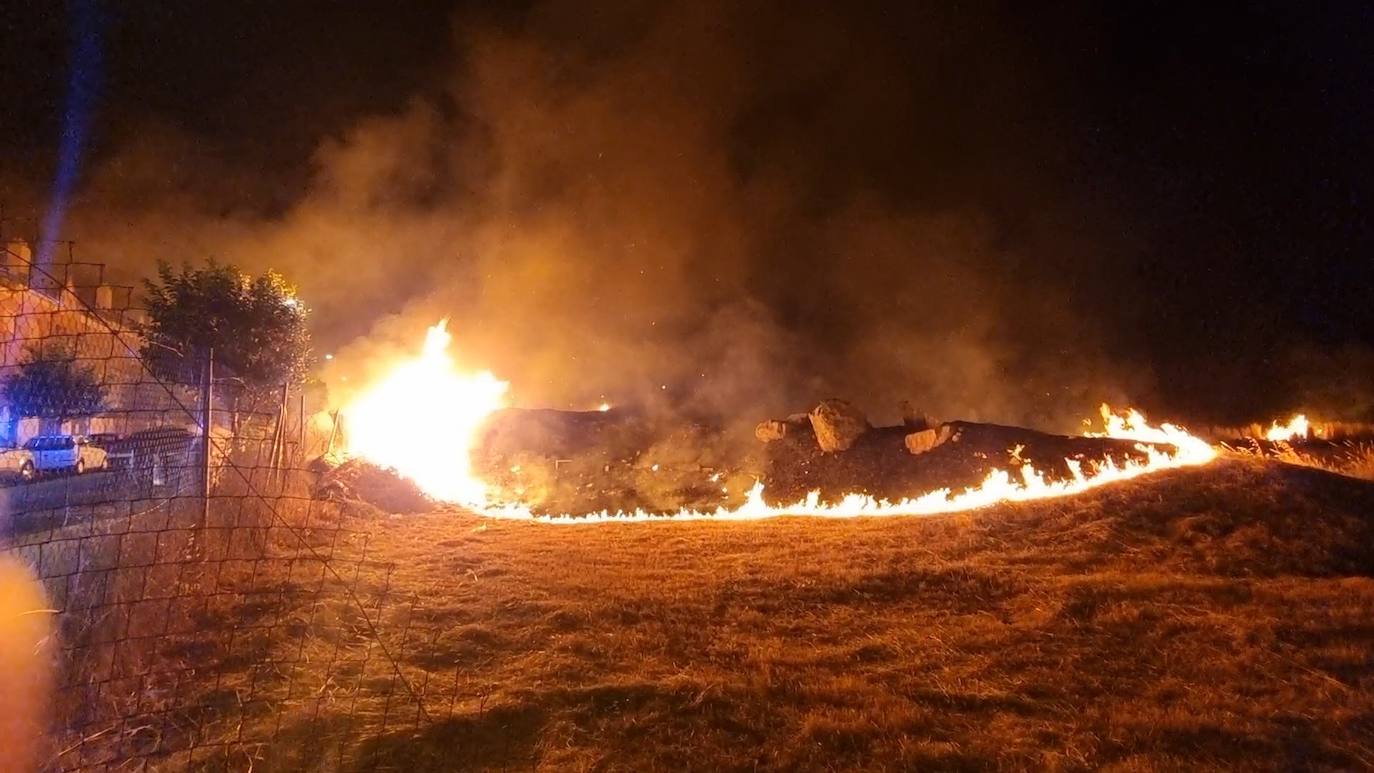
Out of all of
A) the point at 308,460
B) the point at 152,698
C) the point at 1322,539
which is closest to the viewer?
the point at 152,698

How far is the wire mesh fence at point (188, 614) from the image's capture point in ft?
19.0

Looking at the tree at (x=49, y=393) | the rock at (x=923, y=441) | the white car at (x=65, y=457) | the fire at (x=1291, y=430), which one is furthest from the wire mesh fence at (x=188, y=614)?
the fire at (x=1291, y=430)

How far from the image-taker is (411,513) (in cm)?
1650

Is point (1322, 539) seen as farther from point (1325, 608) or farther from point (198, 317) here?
point (198, 317)

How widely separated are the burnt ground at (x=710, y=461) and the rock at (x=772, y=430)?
220 millimetres

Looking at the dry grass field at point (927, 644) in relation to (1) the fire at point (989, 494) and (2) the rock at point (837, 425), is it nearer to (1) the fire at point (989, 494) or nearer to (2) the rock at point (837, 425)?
(1) the fire at point (989, 494)

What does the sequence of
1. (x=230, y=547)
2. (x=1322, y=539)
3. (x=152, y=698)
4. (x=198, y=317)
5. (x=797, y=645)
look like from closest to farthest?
(x=152, y=698), (x=797, y=645), (x=230, y=547), (x=1322, y=539), (x=198, y=317)

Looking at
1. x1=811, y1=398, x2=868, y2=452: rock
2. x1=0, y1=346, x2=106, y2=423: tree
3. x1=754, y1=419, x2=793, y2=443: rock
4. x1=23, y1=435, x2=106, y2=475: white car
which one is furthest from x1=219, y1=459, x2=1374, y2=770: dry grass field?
x1=23, y1=435, x2=106, y2=475: white car

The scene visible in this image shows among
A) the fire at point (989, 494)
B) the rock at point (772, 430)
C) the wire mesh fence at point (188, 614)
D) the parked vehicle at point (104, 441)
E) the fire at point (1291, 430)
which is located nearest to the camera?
the wire mesh fence at point (188, 614)

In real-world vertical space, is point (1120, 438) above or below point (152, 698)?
above

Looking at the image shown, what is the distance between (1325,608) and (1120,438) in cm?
1047

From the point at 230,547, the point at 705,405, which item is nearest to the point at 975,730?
the point at 230,547

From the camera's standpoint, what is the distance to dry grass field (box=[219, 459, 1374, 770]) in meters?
5.53

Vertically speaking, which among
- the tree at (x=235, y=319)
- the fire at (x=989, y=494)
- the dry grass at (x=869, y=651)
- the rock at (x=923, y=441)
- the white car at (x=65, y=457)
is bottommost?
the dry grass at (x=869, y=651)
